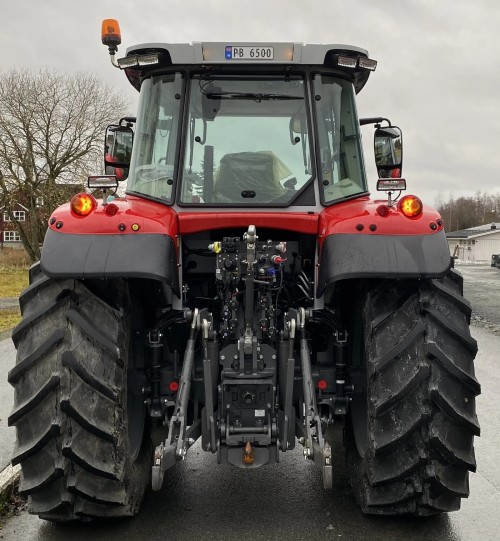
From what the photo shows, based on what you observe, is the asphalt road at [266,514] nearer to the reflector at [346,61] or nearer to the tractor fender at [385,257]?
the tractor fender at [385,257]

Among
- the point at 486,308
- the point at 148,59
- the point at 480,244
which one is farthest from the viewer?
the point at 480,244

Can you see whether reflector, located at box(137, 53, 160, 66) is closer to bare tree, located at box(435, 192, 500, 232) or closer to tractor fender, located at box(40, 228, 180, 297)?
tractor fender, located at box(40, 228, 180, 297)

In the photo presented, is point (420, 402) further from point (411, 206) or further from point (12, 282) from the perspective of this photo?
point (12, 282)

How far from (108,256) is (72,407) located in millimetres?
790

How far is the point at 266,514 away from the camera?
12.6 feet

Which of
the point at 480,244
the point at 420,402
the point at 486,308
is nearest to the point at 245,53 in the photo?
the point at 420,402

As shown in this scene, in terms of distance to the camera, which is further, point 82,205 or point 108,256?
point 82,205

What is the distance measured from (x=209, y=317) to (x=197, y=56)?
1652mm

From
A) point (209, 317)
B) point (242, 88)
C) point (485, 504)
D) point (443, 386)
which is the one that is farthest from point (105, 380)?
point (485, 504)

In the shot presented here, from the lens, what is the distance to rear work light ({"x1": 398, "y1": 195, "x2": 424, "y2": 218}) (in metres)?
3.48

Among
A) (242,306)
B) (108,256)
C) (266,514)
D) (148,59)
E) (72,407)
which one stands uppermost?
(148,59)

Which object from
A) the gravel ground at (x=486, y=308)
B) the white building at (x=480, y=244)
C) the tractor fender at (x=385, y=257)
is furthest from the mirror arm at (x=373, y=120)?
the white building at (x=480, y=244)

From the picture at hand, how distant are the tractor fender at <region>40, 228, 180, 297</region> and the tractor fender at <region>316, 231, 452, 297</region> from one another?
90 centimetres

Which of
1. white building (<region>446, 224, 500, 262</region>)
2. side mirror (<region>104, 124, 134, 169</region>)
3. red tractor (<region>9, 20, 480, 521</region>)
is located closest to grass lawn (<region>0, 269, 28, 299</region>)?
side mirror (<region>104, 124, 134, 169</region>)
